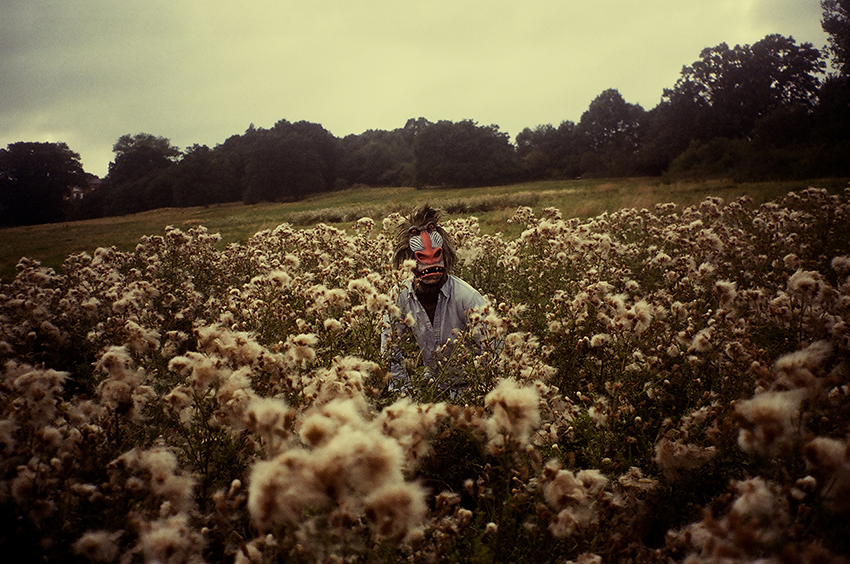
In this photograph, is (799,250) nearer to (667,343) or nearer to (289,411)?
(667,343)

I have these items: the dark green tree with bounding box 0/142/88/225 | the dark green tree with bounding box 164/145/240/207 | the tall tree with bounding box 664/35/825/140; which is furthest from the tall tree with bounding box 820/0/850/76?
the dark green tree with bounding box 164/145/240/207

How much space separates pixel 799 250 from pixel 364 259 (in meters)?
6.44

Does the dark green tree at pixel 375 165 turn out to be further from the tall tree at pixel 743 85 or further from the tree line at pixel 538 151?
the tall tree at pixel 743 85

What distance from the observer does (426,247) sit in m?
4.39

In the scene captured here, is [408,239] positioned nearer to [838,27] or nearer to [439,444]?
[439,444]

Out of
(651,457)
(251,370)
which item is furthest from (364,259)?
(651,457)

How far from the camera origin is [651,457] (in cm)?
256

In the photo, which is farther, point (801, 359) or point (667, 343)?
point (667, 343)

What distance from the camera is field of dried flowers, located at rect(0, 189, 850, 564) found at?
1317 millimetres

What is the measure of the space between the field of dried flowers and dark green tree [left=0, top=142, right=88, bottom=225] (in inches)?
1347

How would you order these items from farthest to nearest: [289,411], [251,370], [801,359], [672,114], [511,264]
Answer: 1. [672,114]
2. [511,264]
3. [251,370]
4. [801,359]
5. [289,411]

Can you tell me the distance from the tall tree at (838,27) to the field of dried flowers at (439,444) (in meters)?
42.7

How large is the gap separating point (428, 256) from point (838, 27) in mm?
46892

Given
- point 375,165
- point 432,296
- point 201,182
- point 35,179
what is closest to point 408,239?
point 432,296
